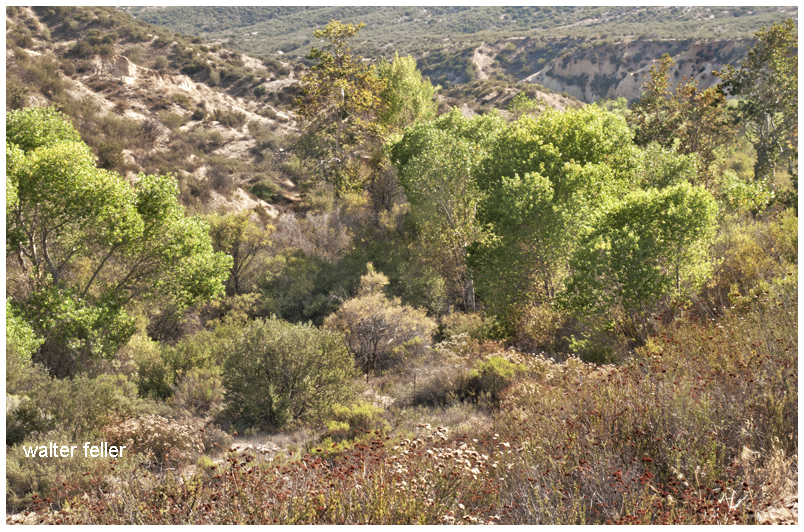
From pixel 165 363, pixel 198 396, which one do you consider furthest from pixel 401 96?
pixel 198 396

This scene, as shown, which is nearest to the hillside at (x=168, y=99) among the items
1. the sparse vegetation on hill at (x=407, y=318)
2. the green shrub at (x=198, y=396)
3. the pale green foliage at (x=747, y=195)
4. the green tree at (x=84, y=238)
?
the sparse vegetation on hill at (x=407, y=318)

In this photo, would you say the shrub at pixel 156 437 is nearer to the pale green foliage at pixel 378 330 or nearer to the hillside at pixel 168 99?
the pale green foliage at pixel 378 330

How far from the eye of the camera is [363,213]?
24.8 m

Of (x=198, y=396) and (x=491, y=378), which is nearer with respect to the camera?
(x=491, y=378)

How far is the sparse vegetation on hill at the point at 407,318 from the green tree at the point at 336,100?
22cm

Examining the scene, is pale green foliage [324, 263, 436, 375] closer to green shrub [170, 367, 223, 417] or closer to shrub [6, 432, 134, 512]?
green shrub [170, 367, 223, 417]

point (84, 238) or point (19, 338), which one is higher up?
point (84, 238)

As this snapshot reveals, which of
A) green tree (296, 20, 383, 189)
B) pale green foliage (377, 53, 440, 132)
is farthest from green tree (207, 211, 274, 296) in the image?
pale green foliage (377, 53, 440, 132)

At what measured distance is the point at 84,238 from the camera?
36.8ft

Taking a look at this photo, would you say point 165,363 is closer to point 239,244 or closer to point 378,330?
point 378,330

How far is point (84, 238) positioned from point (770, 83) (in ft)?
76.8

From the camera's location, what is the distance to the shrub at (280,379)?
927cm

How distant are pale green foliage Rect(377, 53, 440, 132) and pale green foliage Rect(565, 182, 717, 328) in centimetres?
2166

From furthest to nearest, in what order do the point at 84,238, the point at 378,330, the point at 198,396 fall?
the point at 378,330, the point at 84,238, the point at 198,396
